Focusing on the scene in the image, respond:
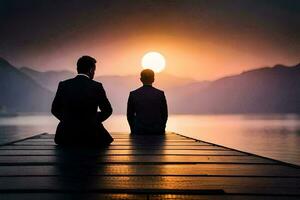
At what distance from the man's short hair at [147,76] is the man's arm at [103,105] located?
2353 mm

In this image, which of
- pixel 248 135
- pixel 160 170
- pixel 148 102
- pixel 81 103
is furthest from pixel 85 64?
pixel 248 135

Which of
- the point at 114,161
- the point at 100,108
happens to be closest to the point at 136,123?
the point at 100,108

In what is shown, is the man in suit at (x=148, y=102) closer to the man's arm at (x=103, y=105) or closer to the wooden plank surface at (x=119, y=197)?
the man's arm at (x=103, y=105)

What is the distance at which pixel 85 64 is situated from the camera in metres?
6.28

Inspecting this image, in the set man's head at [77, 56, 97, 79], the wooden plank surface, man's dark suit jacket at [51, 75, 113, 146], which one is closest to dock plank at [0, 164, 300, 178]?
the wooden plank surface

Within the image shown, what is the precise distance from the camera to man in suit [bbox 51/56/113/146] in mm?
6234

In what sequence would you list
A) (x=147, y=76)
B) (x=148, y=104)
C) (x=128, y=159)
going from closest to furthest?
(x=128, y=159), (x=147, y=76), (x=148, y=104)

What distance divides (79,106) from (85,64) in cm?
67

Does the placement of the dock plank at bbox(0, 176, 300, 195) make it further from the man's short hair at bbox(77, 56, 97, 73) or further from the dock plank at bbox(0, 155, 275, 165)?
the man's short hair at bbox(77, 56, 97, 73)

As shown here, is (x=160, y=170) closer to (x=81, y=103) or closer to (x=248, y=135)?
(x=81, y=103)

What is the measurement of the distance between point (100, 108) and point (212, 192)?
12.1 ft

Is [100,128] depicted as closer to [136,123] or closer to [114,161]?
[114,161]

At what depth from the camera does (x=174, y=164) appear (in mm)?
4645

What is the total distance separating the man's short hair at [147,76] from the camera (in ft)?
28.8
